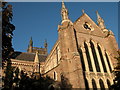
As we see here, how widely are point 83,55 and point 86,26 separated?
7.42 metres

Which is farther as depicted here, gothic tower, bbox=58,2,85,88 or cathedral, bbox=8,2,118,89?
cathedral, bbox=8,2,118,89

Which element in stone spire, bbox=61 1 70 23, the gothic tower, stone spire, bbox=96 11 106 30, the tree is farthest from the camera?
stone spire, bbox=96 11 106 30

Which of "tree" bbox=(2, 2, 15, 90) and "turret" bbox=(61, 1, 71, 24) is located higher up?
"turret" bbox=(61, 1, 71, 24)

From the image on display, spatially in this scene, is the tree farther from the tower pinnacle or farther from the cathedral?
the tower pinnacle

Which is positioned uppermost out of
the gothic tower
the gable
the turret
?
the turret

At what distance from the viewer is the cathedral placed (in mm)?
18220

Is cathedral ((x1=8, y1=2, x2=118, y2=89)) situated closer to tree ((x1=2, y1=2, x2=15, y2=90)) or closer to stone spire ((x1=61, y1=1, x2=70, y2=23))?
stone spire ((x1=61, y1=1, x2=70, y2=23))

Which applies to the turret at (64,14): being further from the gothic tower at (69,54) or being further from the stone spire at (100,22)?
the stone spire at (100,22)

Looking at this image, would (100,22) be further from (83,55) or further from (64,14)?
(83,55)

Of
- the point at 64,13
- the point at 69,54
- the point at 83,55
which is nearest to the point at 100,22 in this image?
the point at 64,13

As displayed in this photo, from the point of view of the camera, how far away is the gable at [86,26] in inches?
937

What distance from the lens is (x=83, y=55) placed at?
67.2 feet

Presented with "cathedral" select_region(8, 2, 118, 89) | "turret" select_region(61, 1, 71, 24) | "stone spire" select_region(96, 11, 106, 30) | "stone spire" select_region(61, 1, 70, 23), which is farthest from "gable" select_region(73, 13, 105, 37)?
"stone spire" select_region(96, 11, 106, 30)

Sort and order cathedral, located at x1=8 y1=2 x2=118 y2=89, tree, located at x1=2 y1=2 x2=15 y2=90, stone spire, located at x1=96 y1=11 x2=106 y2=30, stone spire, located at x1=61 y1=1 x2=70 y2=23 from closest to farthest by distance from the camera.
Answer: tree, located at x1=2 y1=2 x2=15 y2=90 → cathedral, located at x1=8 y1=2 x2=118 y2=89 → stone spire, located at x1=61 y1=1 x2=70 y2=23 → stone spire, located at x1=96 y1=11 x2=106 y2=30
